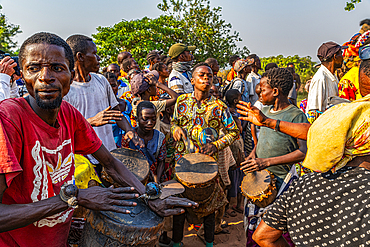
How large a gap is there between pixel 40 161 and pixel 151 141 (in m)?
2.25

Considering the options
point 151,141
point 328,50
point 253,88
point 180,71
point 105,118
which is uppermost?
point 328,50

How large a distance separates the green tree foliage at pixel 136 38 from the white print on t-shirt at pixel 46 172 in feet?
42.3

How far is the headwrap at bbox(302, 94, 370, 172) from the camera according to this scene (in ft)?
4.65

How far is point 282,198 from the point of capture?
176 centimetres

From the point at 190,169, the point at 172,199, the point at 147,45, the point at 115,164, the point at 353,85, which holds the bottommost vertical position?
the point at 190,169

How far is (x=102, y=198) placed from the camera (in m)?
1.39

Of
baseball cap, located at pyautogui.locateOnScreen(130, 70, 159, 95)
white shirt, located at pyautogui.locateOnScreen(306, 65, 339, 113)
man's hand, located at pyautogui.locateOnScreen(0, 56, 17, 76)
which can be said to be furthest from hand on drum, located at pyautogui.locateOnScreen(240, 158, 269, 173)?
man's hand, located at pyautogui.locateOnScreen(0, 56, 17, 76)

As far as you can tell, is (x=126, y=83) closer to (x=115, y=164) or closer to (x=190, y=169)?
(x=190, y=169)

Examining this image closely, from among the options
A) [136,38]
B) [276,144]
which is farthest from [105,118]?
[136,38]

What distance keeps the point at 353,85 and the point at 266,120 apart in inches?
95.9

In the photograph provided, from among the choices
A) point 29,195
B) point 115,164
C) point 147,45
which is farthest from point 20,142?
point 147,45

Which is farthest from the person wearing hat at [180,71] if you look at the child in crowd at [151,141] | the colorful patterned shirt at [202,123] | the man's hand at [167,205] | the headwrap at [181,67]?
the man's hand at [167,205]

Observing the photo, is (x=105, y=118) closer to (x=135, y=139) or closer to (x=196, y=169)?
(x=135, y=139)

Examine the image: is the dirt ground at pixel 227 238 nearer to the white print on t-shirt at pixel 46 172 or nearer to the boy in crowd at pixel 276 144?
the boy in crowd at pixel 276 144
